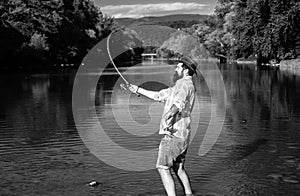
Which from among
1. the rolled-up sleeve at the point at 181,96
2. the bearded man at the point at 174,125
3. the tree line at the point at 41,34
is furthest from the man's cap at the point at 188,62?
the tree line at the point at 41,34

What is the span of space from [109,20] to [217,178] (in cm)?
17431

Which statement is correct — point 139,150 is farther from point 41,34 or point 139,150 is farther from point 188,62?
point 41,34

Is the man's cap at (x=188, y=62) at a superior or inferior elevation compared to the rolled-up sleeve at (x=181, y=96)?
superior

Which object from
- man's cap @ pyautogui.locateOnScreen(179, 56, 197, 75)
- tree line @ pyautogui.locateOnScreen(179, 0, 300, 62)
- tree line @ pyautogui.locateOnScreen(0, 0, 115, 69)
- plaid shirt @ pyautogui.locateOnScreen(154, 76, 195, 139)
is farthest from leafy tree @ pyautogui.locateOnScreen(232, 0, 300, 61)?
plaid shirt @ pyautogui.locateOnScreen(154, 76, 195, 139)

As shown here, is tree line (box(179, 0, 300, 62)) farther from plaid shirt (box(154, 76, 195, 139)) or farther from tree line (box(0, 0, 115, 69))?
plaid shirt (box(154, 76, 195, 139))

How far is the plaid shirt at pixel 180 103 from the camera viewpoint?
384 inches

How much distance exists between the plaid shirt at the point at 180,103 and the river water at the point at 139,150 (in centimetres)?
219

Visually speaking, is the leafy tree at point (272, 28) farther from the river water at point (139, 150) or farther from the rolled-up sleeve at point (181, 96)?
the rolled-up sleeve at point (181, 96)

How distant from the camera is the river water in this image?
40.2 ft

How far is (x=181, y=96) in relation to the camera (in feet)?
32.0

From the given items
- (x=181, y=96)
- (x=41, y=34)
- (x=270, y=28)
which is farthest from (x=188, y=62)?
(x=41, y=34)

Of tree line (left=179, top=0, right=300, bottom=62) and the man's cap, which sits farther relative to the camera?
tree line (left=179, top=0, right=300, bottom=62)

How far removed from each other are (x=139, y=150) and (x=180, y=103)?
7325 millimetres

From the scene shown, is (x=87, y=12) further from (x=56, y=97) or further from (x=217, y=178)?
(x=217, y=178)
